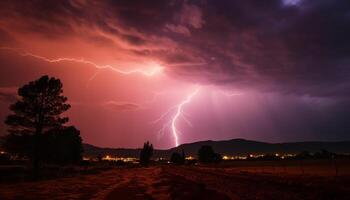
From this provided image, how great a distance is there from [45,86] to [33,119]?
5.07m

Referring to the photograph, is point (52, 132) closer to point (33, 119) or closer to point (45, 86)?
point (33, 119)

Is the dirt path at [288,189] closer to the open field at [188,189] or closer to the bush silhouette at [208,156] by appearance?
the open field at [188,189]

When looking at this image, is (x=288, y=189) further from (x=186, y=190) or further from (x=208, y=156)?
(x=208, y=156)

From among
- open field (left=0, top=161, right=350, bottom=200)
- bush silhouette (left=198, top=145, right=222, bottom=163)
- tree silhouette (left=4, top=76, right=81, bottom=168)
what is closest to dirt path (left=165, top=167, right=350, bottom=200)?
open field (left=0, top=161, right=350, bottom=200)

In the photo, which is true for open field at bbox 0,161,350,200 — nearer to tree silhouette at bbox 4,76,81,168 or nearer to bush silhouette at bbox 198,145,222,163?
tree silhouette at bbox 4,76,81,168

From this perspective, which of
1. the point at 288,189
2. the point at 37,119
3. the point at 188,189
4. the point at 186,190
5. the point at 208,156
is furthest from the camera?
the point at 208,156

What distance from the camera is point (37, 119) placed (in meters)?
50.7

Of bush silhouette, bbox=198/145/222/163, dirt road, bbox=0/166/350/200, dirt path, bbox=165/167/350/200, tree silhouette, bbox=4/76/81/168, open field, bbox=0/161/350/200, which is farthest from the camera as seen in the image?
bush silhouette, bbox=198/145/222/163

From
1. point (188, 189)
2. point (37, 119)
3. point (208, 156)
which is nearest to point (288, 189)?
point (188, 189)

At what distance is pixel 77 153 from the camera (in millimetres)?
104000

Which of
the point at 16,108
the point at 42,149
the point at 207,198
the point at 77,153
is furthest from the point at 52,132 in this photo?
the point at 77,153

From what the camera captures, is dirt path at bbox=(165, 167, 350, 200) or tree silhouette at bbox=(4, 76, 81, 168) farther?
tree silhouette at bbox=(4, 76, 81, 168)

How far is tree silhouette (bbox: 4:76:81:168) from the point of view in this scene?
49.8 meters

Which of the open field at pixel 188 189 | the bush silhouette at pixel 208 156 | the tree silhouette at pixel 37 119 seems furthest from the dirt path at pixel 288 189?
the bush silhouette at pixel 208 156
